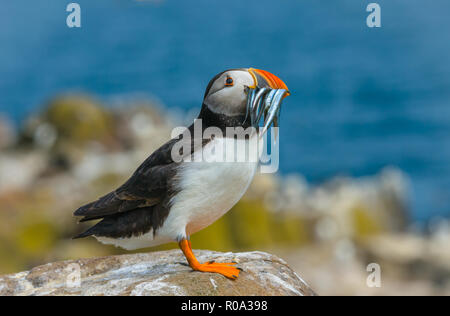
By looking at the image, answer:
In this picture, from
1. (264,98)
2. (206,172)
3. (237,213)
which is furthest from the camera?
(237,213)

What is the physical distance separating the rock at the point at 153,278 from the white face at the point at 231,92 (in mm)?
1530

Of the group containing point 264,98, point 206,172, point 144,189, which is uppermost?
point 264,98

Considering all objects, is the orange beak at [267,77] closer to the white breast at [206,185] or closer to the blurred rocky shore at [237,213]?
the white breast at [206,185]

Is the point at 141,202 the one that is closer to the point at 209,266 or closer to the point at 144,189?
the point at 144,189

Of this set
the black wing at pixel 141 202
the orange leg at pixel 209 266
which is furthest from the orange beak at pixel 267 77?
the orange leg at pixel 209 266

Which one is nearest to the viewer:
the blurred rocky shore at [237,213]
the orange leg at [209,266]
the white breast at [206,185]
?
the white breast at [206,185]

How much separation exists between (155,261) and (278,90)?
2.32 meters

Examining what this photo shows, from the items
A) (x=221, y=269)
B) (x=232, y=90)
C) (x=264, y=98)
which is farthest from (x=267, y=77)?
(x=221, y=269)

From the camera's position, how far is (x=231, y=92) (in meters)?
5.22

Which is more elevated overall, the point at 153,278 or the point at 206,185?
the point at 206,185

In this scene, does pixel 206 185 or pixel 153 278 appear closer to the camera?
pixel 206 185

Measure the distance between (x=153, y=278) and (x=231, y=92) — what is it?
73.6 inches

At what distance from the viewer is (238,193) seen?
538cm

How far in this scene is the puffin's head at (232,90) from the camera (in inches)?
206
